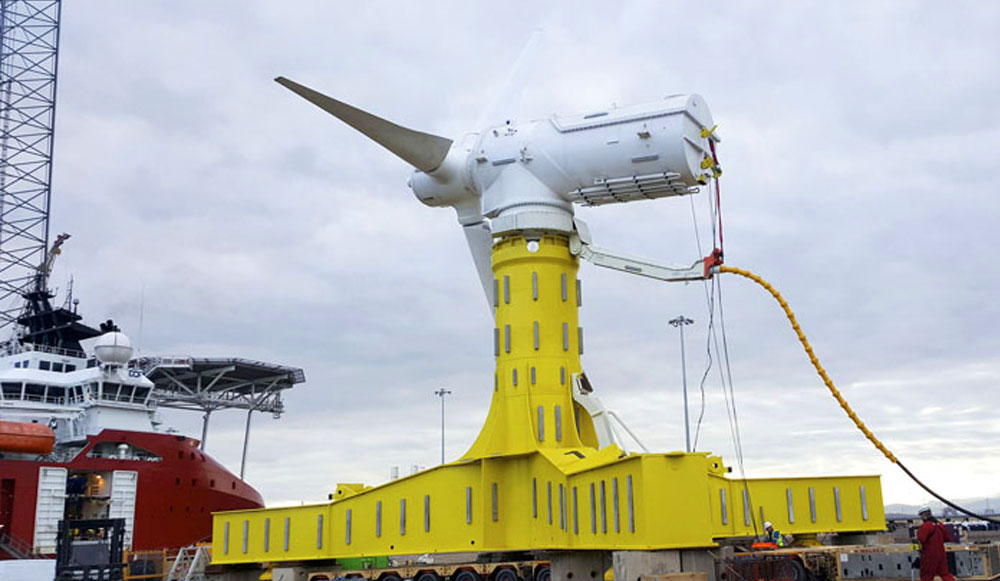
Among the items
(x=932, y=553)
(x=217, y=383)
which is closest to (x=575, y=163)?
(x=932, y=553)

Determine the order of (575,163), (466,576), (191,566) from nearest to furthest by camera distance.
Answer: (466,576) → (575,163) → (191,566)

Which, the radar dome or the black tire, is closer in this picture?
the black tire

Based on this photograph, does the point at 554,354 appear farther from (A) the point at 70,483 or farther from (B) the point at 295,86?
(A) the point at 70,483

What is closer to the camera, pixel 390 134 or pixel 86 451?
pixel 390 134

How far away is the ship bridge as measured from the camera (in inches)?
2326

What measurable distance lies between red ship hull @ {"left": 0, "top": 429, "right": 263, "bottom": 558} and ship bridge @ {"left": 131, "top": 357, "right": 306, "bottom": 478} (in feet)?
35.7

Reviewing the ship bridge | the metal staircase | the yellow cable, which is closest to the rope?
the yellow cable

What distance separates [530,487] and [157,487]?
25928mm

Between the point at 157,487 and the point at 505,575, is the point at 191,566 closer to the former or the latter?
the point at 157,487

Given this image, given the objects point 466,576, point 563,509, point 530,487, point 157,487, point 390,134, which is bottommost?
point 466,576

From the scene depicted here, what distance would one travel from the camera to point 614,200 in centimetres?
2723

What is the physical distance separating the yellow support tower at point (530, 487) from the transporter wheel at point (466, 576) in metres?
→ 0.69

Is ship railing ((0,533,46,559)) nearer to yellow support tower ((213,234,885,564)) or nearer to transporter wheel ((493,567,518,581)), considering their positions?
yellow support tower ((213,234,885,564))

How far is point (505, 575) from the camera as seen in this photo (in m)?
25.2
